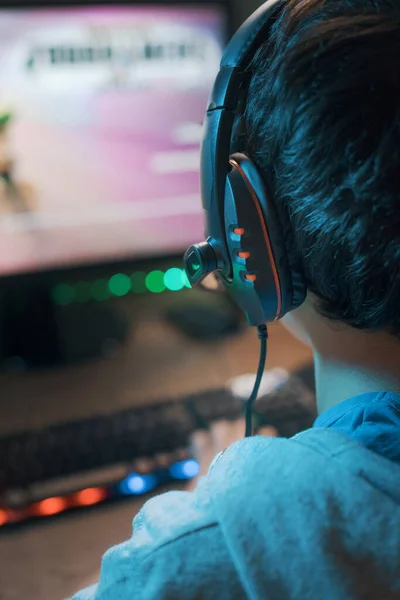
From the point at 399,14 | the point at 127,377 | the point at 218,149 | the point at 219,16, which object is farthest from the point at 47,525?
the point at 219,16

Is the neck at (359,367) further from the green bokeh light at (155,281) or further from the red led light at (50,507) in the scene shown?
the green bokeh light at (155,281)

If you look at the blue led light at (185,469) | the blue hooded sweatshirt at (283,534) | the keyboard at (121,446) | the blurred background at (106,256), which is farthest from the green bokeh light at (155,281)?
the blue hooded sweatshirt at (283,534)

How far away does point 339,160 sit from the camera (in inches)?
12.2

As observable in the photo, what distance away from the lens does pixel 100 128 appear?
857 millimetres

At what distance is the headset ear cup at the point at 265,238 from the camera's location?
363 millimetres

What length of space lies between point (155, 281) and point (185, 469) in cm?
36

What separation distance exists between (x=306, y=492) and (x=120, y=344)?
705 mm

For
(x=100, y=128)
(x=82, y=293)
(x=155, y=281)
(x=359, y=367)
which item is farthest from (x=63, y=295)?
(x=359, y=367)

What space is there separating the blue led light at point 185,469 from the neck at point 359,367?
0.82 ft

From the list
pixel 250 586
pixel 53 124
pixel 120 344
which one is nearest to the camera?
pixel 250 586

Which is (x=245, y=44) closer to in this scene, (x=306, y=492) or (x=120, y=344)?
(x=306, y=492)

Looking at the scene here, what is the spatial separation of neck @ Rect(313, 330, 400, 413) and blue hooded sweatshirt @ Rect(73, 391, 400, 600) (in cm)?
9

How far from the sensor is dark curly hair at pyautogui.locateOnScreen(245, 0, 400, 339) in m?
0.30

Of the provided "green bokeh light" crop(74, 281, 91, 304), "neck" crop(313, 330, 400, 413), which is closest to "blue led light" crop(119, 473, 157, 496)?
"neck" crop(313, 330, 400, 413)
